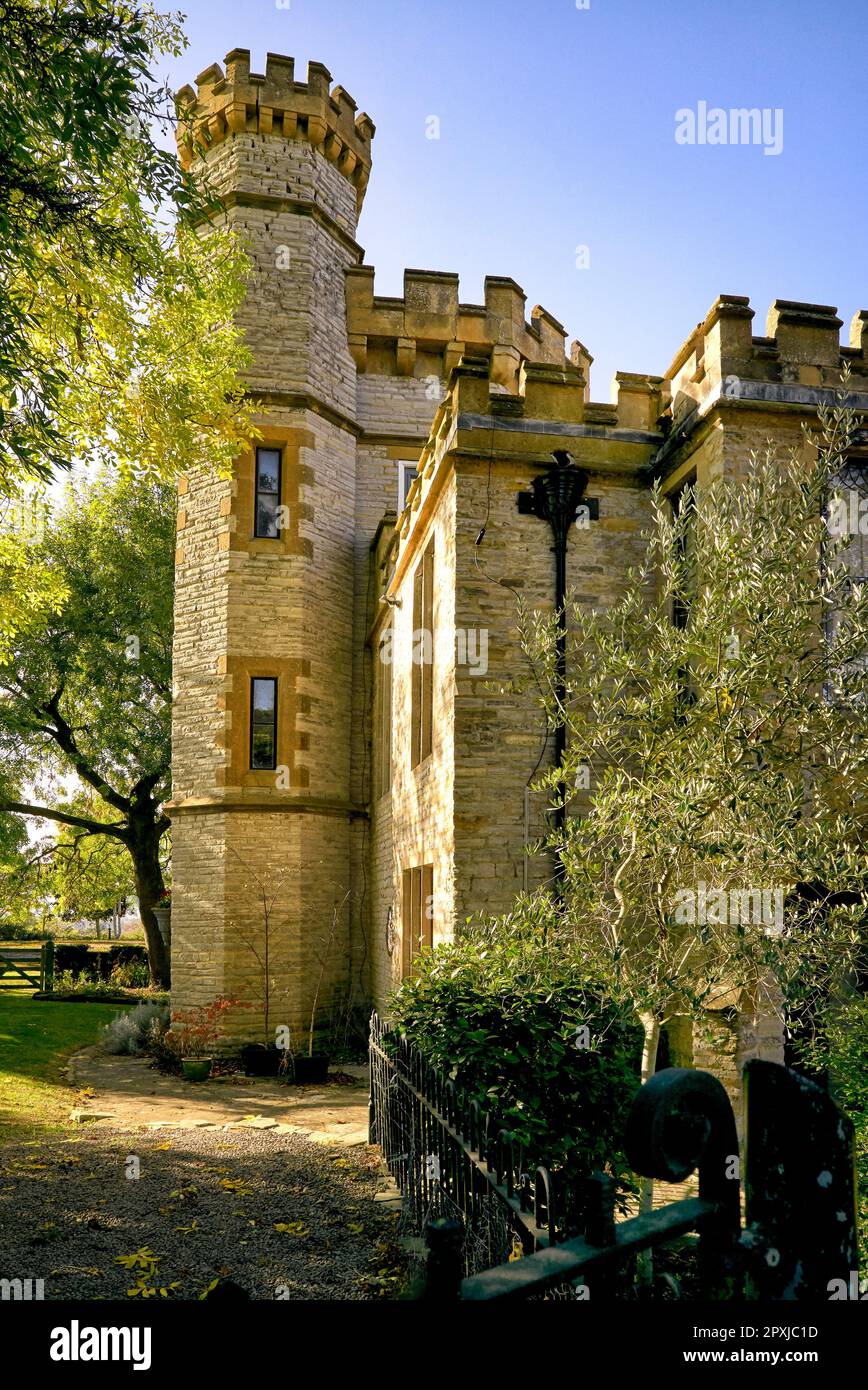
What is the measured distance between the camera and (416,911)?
454 inches

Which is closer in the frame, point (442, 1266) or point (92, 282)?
point (442, 1266)

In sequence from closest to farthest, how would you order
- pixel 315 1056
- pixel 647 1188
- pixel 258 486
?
pixel 647 1188 < pixel 315 1056 < pixel 258 486

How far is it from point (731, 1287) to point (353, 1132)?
27.6ft

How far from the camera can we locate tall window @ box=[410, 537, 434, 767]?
10945 millimetres

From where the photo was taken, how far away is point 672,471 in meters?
9.71

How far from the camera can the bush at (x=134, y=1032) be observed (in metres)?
15.4

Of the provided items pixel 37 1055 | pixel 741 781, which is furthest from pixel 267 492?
pixel 741 781

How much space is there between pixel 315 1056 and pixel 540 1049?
7592 mm

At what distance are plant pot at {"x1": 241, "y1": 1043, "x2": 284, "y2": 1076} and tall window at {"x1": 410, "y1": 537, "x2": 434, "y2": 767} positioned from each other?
499 centimetres

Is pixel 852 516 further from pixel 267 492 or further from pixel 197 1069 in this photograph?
pixel 197 1069

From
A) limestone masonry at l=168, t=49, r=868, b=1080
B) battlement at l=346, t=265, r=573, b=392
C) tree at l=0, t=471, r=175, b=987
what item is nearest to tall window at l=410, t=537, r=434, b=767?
limestone masonry at l=168, t=49, r=868, b=1080

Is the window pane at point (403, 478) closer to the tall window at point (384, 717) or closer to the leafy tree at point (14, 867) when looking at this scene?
the tall window at point (384, 717)

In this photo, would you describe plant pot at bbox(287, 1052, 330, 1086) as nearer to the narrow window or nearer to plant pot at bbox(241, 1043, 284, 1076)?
plant pot at bbox(241, 1043, 284, 1076)
